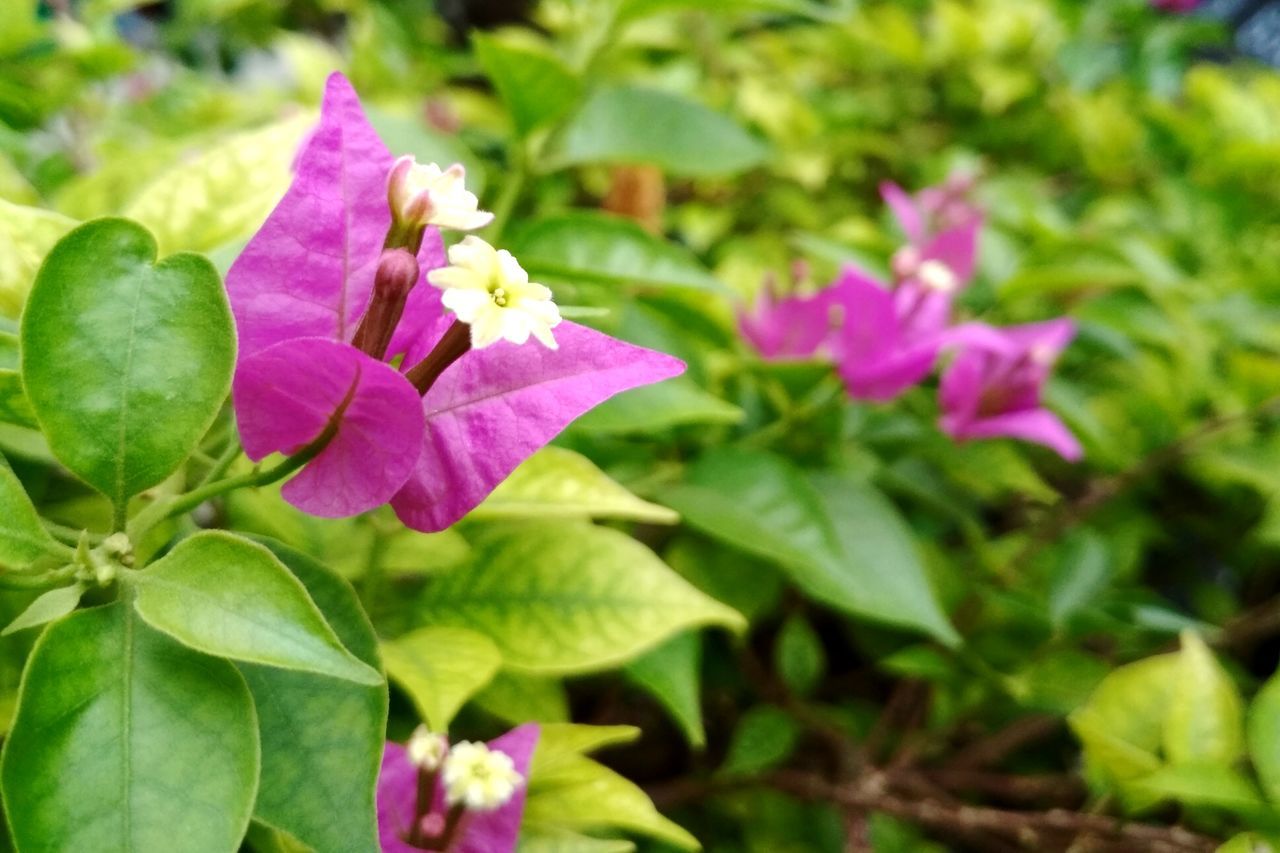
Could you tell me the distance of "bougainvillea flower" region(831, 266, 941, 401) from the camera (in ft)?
2.25

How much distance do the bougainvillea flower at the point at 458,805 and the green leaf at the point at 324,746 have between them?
73mm

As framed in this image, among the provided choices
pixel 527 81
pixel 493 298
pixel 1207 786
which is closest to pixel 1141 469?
pixel 1207 786

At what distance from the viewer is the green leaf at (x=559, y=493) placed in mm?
463

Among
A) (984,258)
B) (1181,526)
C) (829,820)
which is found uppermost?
(984,258)

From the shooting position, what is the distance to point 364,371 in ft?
1.09

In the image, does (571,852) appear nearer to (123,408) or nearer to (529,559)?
(529,559)

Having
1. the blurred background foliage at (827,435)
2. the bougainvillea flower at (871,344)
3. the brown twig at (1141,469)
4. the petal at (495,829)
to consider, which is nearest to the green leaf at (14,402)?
the blurred background foliage at (827,435)

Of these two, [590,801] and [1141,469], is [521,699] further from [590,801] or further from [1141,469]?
[1141,469]

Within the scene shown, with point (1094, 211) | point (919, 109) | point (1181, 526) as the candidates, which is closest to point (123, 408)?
point (1181, 526)

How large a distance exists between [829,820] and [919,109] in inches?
46.9

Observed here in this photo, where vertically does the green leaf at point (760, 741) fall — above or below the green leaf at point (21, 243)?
below

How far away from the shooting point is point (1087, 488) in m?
1.06

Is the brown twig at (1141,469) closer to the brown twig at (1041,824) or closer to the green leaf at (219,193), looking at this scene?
the brown twig at (1041,824)

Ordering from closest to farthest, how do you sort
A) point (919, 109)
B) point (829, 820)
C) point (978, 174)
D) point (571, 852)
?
point (571, 852), point (829, 820), point (978, 174), point (919, 109)
